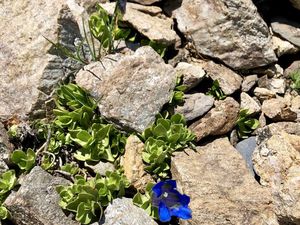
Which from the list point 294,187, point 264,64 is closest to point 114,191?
point 294,187

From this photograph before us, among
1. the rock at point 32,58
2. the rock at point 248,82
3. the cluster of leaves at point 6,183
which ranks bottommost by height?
the rock at point 248,82

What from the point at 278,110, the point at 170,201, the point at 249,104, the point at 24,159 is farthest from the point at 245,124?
the point at 24,159

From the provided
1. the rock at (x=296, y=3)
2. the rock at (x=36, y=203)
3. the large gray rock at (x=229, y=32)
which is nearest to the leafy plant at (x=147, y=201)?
the rock at (x=36, y=203)

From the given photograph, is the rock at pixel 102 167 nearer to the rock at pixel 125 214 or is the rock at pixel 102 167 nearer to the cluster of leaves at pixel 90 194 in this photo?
the cluster of leaves at pixel 90 194

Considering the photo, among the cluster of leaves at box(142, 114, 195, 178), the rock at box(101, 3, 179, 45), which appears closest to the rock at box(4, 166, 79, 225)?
the cluster of leaves at box(142, 114, 195, 178)

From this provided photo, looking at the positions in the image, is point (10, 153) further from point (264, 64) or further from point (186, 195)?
point (264, 64)

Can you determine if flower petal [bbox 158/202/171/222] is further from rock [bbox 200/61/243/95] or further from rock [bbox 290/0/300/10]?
rock [bbox 290/0/300/10]

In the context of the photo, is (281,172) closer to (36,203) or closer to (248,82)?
(248,82)
